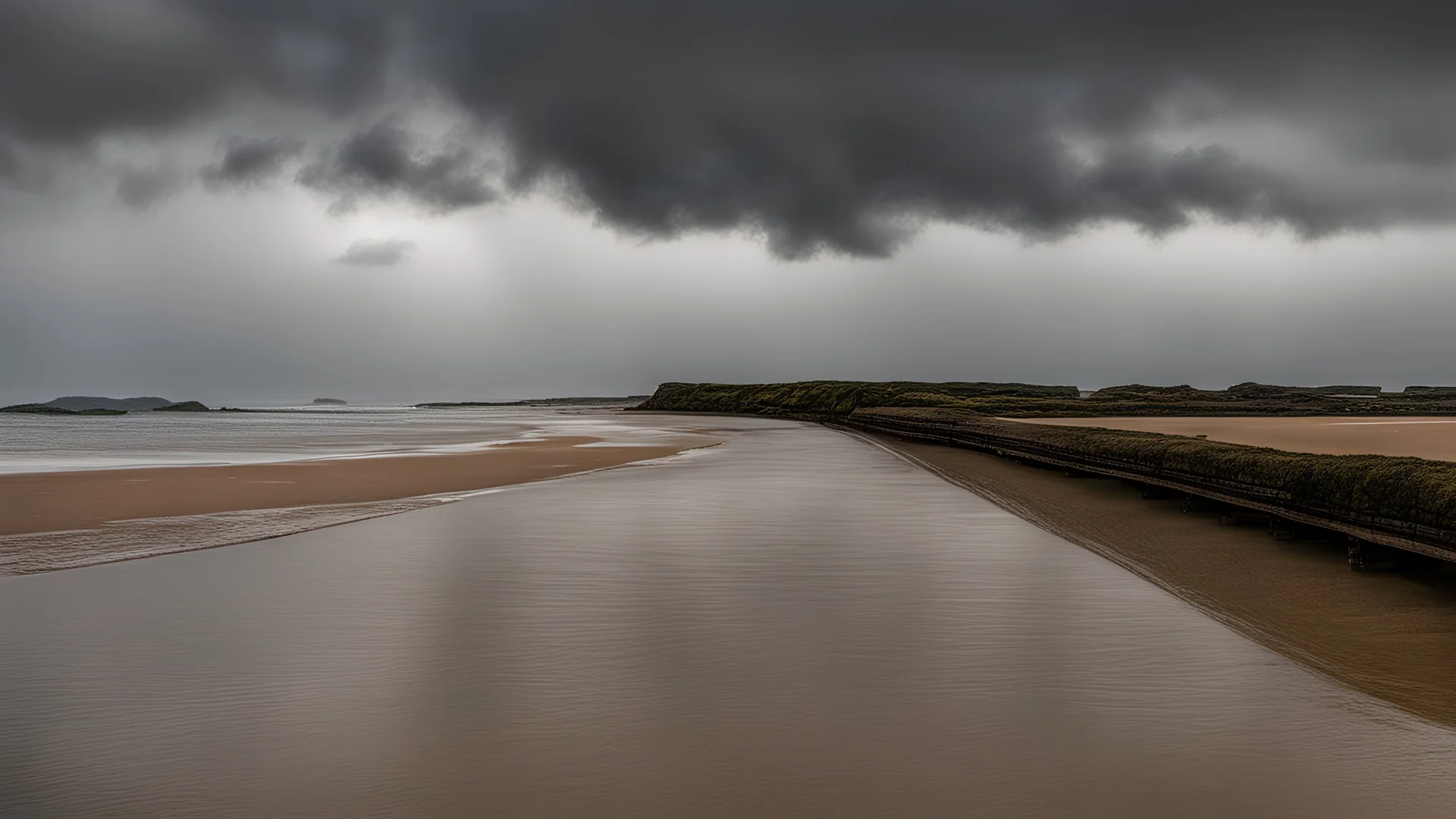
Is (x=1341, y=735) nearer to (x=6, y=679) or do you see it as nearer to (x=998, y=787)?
(x=998, y=787)

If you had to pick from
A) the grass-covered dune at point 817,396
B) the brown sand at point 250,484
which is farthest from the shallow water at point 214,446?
the grass-covered dune at point 817,396

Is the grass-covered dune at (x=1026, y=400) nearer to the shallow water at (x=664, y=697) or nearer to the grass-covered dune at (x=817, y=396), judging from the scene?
the grass-covered dune at (x=817, y=396)

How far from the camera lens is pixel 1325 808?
516 centimetres

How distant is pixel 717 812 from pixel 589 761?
101 centimetres

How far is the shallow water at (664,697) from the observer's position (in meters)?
5.37

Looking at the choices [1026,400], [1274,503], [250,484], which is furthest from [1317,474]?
[1026,400]

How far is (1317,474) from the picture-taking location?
523 inches

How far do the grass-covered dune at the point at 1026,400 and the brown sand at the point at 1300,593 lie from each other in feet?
199

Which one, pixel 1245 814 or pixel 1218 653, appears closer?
pixel 1245 814

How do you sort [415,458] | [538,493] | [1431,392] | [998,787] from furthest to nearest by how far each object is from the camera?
[1431,392], [415,458], [538,493], [998,787]

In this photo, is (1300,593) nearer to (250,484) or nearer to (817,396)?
(250,484)

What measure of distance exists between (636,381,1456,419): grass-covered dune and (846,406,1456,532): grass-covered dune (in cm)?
5662

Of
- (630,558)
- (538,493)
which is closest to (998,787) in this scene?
(630,558)

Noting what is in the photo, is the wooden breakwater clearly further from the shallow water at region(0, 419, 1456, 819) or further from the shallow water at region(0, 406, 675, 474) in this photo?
the shallow water at region(0, 406, 675, 474)
